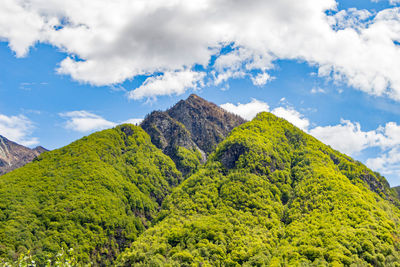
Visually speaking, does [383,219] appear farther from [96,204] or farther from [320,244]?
[96,204]

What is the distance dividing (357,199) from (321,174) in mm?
34357

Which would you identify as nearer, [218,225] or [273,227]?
[218,225]

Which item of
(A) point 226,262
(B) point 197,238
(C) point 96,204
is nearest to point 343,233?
(A) point 226,262

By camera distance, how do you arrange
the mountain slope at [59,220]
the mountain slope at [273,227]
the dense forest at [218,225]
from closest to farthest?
the mountain slope at [273,227] → the dense forest at [218,225] → the mountain slope at [59,220]

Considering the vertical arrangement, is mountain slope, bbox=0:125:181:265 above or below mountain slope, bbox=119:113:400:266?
below

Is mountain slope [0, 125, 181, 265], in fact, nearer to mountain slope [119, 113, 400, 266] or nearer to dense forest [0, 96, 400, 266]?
dense forest [0, 96, 400, 266]

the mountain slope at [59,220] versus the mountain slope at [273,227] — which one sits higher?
the mountain slope at [273,227]

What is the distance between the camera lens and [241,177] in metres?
196

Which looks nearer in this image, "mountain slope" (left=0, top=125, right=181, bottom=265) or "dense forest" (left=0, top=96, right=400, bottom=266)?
"dense forest" (left=0, top=96, right=400, bottom=266)

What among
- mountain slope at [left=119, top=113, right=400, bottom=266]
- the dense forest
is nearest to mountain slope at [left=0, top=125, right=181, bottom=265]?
the dense forest

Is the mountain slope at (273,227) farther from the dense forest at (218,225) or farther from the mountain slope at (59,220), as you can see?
the mountain slope at (59,220)

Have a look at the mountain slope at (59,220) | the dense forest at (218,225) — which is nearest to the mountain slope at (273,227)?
the dense forest at (218,225)

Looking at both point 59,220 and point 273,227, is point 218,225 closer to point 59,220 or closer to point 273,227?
point 273,227

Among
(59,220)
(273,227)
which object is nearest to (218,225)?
(273,227)
